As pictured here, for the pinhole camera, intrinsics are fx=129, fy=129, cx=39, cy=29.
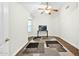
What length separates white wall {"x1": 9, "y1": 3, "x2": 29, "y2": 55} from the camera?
2.44 meters

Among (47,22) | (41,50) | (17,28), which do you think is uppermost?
(47,22)

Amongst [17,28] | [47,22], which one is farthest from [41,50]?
[47,22]

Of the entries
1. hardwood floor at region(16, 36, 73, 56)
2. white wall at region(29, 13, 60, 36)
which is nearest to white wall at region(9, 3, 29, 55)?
hardwood floor at region(16, 36, 73, 56)

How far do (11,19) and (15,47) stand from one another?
0.60 m

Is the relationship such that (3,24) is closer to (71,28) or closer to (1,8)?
(1,8)

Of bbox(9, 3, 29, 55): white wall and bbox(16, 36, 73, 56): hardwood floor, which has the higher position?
bbox(9, 3, 29, 55): white wall

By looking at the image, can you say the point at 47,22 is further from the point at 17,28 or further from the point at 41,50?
the point at 41,50

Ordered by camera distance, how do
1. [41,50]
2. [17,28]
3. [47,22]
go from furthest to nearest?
[41,50] < [17,28] < [47,22]

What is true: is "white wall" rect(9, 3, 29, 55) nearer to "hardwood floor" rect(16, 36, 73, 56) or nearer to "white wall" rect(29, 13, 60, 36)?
"hardwood floor" rect(16, 36, 73, 56)

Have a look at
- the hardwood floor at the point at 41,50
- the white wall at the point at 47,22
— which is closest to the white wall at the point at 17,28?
the hardwood floor at the point at 41,50

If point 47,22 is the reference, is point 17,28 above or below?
below

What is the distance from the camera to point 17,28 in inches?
108

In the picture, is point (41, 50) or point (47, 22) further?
point (41, 50)

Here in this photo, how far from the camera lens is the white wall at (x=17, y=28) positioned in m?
2.44
